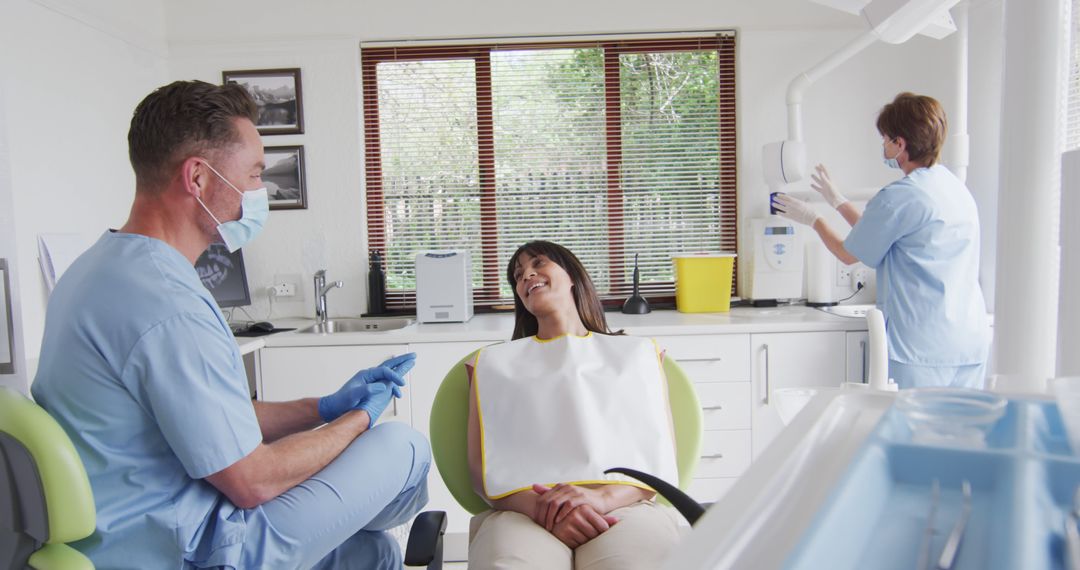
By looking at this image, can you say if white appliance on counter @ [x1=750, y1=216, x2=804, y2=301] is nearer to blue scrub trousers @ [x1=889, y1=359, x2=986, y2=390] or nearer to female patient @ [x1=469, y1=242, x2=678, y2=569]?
blue scrub trousers @ [x1=889, y1=359, x2=986, y2=390]

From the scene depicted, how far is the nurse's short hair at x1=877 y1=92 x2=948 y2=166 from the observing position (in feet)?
7.71

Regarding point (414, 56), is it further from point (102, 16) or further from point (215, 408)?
point (215, 408)

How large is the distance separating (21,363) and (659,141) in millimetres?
2771

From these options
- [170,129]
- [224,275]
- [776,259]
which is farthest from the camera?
[776,259]

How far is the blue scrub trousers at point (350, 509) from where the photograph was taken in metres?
1.31

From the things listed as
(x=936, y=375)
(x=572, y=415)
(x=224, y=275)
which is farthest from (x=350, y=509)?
(x=224, y=275)

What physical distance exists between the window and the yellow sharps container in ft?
1.05

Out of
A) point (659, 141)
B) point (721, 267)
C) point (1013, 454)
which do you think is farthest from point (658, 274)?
point (1013, 454)

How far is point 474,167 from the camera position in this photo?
3.53 metres

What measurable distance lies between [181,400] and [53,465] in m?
0.20

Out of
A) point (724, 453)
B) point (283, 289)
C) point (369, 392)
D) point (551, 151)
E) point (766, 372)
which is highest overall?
point (551, 151)

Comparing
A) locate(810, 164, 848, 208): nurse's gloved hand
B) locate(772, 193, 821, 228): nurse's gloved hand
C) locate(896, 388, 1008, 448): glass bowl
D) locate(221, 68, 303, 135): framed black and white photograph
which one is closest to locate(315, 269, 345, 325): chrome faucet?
locate(221, 68, 303, 135): framed black and white photograph

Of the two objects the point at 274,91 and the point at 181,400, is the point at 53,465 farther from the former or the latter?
the point at 274,91

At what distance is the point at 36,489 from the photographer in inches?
40.4
